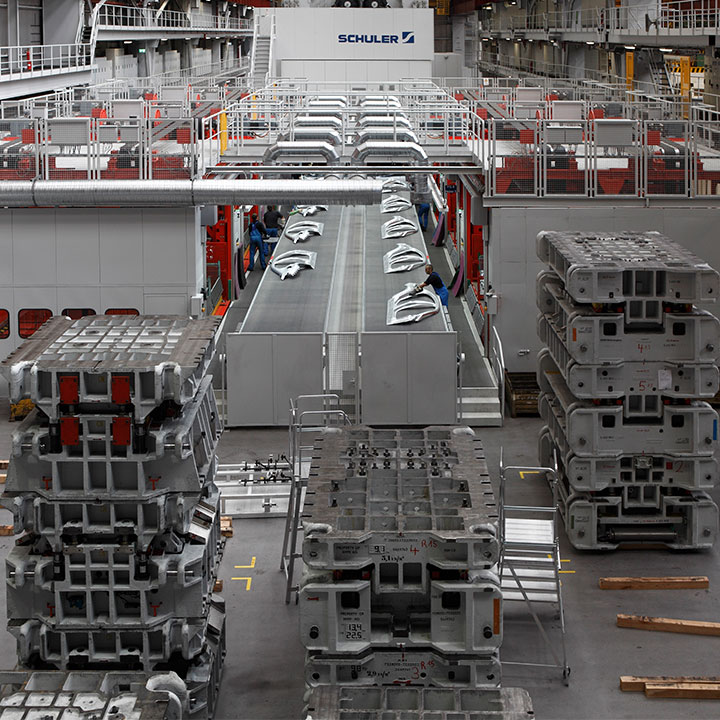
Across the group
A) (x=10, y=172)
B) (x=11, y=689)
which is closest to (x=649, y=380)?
(x=11, y=689)

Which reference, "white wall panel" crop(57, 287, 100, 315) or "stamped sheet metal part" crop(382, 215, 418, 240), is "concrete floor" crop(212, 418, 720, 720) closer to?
"white wall panel" crop(57, 287, 100, 315)

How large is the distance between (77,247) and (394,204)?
39.2 ft

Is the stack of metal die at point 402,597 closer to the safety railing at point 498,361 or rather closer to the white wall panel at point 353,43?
the safety railing at point 498,361


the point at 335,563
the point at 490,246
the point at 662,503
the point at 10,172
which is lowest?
the point at 662,503

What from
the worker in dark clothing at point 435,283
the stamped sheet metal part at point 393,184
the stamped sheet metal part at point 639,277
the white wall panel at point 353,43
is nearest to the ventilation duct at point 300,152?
the worker in dark clothing at point 435,283

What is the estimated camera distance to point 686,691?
947cm

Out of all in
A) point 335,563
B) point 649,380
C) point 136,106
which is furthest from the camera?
point 136,106

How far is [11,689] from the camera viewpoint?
6879 millimetres

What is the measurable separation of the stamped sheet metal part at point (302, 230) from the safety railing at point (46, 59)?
11.7 metres

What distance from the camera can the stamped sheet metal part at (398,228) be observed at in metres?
24.3

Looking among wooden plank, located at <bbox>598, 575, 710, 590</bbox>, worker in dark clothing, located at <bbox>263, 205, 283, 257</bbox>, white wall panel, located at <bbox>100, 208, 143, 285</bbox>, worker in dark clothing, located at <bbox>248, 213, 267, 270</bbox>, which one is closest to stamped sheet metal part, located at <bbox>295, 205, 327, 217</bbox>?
worker in dark clothing, located at <bbox>263, 205, 283, 257</bbox>

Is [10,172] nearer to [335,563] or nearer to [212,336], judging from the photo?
[212,336]

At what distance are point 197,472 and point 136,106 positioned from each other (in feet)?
60.3

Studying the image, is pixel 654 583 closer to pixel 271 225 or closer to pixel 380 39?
pixel 271 225
